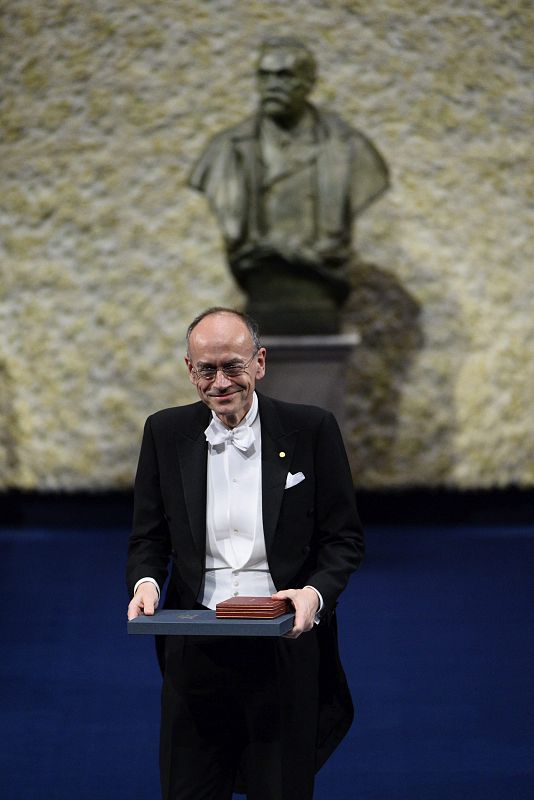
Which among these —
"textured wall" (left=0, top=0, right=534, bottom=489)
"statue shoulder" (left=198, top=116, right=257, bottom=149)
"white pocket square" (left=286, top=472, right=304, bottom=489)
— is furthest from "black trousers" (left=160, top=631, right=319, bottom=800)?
"textured wall" (left=0, top=0, right=534, bottom=489)

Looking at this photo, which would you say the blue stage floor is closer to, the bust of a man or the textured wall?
the bust of a man

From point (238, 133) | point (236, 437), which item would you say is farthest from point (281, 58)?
point (236, 437)

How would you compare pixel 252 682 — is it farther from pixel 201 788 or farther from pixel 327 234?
pixel 327 234

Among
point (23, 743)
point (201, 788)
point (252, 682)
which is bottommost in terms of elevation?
point (23, 743)

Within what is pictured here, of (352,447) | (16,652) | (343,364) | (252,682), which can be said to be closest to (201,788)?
(252,682)

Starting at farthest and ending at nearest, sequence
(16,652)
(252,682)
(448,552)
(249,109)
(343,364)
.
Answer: (249,109)
(343,364)
(448,552)
(16,652)
(252,682)

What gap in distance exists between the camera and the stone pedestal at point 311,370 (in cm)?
708

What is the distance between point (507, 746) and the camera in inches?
127

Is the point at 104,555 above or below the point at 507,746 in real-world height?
below

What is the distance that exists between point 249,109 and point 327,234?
1819mm

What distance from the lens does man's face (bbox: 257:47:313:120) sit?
6582mm

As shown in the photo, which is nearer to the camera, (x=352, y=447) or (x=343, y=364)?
(x=343, y=364)

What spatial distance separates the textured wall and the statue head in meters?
1.64

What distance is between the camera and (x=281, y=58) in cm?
657
